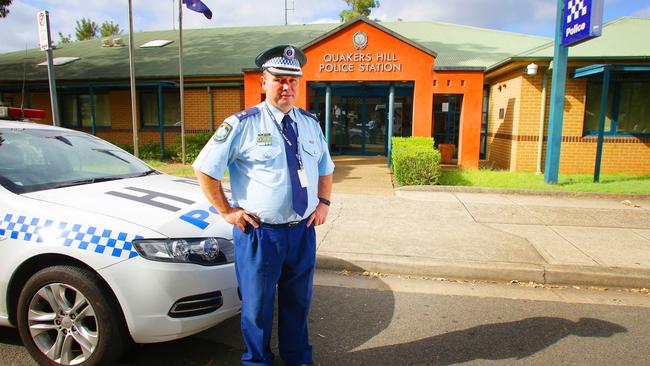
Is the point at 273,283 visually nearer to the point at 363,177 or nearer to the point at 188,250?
the point at 188,250

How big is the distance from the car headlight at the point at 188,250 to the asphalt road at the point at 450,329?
732 millimetres

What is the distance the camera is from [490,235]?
5.85 metres

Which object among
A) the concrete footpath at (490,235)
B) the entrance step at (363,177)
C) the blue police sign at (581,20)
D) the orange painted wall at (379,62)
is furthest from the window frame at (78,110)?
the blue police sign at (581,20)

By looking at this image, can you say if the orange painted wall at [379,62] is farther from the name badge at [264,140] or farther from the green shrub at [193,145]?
the name badge at [264,140]

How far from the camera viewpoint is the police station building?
38.5 ft

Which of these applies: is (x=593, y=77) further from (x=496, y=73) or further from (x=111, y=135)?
(x=111, y=135)

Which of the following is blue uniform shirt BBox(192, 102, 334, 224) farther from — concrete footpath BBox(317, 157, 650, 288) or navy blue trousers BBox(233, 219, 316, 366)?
concrete footpath BBox(317, 157, 650, 288)

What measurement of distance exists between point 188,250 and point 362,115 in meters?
13.7

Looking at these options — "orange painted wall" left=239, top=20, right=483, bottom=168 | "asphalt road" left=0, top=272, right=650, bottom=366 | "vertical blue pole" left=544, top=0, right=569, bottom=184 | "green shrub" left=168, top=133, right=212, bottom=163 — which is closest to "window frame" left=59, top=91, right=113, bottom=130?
"green shrub" left=168, top=133, right=212, bottom=163

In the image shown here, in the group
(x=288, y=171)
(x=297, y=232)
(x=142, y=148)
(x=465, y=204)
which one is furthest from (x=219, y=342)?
(x=142, y=148)

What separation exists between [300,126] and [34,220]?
1719mm

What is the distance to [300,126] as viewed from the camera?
2.61m

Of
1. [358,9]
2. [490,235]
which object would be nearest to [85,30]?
[358,9]

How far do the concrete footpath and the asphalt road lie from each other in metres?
0.22
